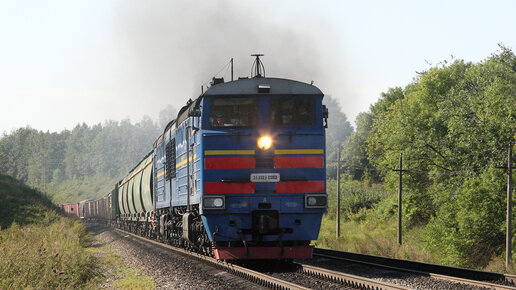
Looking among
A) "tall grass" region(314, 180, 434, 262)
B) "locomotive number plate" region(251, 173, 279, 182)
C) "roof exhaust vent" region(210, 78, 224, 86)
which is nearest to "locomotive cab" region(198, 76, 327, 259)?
"locomotive number plate" region(251, 173, 279, 182)

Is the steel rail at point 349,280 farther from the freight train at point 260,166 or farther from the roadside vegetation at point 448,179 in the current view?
the roadside vegetation at point 448,179

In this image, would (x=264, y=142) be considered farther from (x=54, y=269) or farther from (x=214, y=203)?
(x=54, y=269)

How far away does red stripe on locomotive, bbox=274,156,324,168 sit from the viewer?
12984mm

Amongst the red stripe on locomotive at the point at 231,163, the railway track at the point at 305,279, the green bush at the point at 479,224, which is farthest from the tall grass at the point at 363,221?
the red stripe on locomotive at the point at 231,163

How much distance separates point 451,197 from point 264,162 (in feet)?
87.0

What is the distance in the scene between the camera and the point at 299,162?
13.1m

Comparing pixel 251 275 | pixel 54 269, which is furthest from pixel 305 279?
pixel 54 269

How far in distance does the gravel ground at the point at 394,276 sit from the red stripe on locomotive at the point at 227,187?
292 centimetres

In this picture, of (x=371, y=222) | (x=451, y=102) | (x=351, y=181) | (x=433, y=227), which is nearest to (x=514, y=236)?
(x=433, y=227)

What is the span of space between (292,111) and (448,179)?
3118 centimetres

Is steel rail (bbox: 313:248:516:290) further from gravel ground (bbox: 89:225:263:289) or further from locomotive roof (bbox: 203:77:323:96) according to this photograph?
locomotive roof (bbox: 203:77:323:96)

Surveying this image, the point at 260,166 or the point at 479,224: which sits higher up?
the point at 260,166

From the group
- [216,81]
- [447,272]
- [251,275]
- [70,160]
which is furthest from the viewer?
[70,160]

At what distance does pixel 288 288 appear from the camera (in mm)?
10367
